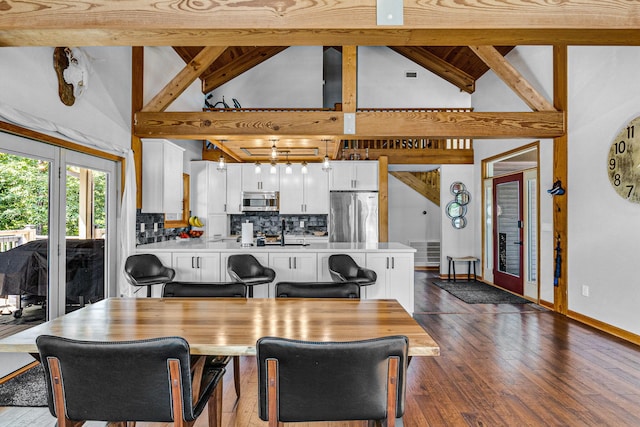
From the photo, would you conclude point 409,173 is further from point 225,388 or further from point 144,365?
point 144,365

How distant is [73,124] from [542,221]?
587cm

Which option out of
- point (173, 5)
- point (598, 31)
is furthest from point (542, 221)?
point (173, 5)

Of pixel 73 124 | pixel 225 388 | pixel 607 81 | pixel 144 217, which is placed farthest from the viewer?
pixel 144 217

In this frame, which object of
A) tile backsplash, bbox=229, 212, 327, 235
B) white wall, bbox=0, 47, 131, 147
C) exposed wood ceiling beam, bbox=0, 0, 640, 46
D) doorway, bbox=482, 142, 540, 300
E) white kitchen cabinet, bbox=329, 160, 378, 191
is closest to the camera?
exposed wood ceiling beam, bbox=0, 0, 640, 46

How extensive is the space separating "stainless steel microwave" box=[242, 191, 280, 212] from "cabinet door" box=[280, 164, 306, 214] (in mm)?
135

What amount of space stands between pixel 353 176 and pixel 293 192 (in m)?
1.23

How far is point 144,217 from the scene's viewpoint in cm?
506

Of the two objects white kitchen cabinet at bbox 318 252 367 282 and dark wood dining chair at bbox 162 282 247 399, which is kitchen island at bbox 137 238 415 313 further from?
dark wood dining chair at bbox 162 282 247 399

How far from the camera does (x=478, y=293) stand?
608cm

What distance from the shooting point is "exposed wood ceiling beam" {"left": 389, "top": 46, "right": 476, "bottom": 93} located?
768 cm

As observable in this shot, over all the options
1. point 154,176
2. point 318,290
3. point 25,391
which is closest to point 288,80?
point 154,176

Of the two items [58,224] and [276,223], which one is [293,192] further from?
[58,224]

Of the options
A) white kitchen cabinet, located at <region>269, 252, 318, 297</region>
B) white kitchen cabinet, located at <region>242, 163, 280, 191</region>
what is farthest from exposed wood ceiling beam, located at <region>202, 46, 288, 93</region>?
white kitchen cabinet, located at <region>269, 252, 318, 297</region>

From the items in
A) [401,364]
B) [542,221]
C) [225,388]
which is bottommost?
[225,388]
